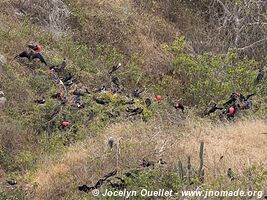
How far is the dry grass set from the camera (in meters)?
5.12

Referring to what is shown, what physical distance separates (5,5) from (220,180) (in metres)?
6.73

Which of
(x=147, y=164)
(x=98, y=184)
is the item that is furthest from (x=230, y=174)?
(x=98, y=184)

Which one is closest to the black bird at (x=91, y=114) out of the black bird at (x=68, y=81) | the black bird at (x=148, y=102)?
the black bird at (x=148, y=102)

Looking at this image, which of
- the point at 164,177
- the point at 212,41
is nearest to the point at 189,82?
the point at 212,41

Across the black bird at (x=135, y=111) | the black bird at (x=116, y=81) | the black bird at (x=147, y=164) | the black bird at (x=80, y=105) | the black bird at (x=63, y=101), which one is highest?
the black bird at (x=147, y=164)

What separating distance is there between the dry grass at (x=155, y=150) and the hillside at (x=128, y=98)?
0.05 feet

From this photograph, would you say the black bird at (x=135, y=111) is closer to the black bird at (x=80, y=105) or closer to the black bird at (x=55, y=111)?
the black bird at (x=80, y=105)

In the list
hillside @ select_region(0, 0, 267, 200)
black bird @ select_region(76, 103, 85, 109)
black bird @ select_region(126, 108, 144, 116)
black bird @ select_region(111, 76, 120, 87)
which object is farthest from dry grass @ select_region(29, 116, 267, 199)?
black bird @ select_region(111, 76, 120, 87)

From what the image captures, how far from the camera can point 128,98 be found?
293 inches

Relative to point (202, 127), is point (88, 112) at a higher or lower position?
lower

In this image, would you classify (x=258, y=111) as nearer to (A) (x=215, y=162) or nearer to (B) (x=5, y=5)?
(A) (x=215, y=162)

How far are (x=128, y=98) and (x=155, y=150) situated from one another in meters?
2.17

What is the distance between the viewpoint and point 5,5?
9.76 m

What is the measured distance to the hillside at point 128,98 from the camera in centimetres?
509
